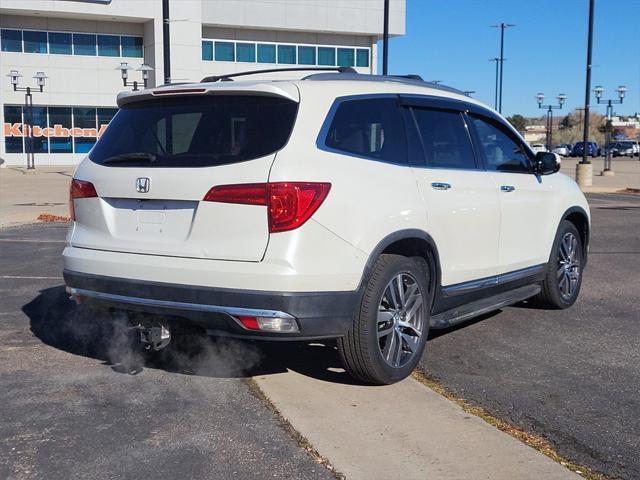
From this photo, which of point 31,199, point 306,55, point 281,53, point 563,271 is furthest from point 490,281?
point 306,55

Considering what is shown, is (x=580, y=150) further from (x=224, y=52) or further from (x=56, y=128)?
(x=56, y=128)

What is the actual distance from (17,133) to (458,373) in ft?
146

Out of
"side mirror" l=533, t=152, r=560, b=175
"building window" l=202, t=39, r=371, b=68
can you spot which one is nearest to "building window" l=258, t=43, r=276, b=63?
"building window" l=202, t=39, r=371, b=68

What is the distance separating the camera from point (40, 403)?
4.59 meters

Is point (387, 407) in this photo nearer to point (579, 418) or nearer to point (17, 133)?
point (579, 418)

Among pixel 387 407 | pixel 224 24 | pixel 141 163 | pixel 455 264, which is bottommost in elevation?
A: pixel 387 407

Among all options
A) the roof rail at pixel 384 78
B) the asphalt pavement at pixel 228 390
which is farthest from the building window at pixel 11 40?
the roof rail at pixel 384 78

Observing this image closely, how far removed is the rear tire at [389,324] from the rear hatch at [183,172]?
79cm

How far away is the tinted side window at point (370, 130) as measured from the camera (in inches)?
185

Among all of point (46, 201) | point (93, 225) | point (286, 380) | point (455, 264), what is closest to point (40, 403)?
point (93, 225)

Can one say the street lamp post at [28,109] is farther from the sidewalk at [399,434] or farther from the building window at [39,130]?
the sidewalk at [399,434]

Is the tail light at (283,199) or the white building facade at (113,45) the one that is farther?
the white building facade at (113,45)

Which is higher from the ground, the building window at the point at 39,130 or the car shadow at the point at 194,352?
the building window at the point at 39,130

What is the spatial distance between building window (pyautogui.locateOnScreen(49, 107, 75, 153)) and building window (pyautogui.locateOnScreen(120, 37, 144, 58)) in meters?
4.70
